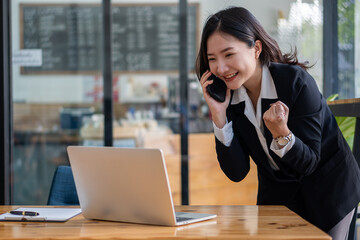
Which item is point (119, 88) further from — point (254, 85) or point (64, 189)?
point (254, 85)

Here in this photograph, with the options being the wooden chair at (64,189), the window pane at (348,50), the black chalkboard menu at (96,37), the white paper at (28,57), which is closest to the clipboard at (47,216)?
the wooden chair at (64,189)

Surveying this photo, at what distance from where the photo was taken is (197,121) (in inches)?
171

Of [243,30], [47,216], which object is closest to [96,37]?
[243,30]

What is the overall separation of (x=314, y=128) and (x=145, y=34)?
282cm

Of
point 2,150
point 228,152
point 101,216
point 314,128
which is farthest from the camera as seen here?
point 2,150

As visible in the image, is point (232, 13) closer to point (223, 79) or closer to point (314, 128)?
point (223, 79)

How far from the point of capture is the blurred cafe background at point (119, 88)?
14.3ft

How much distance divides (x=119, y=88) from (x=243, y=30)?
2575mm

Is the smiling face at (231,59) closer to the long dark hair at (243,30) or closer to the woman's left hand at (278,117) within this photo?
the long dark hair at (243,30)

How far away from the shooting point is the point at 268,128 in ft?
5.88

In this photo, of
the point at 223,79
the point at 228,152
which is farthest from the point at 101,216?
the point at 223,79

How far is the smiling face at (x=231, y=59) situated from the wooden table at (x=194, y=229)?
19.9 inches

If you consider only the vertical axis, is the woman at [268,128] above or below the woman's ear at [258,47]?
below

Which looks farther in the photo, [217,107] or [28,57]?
[28,57]
